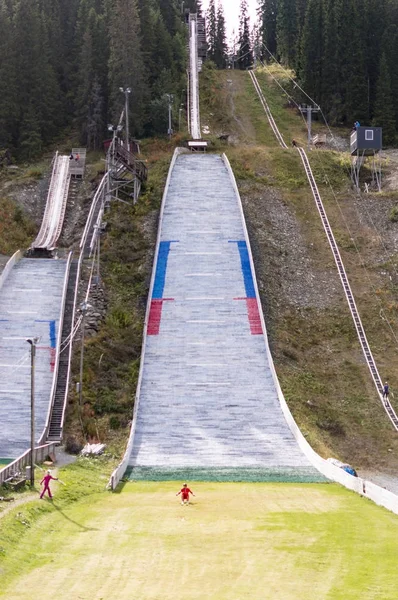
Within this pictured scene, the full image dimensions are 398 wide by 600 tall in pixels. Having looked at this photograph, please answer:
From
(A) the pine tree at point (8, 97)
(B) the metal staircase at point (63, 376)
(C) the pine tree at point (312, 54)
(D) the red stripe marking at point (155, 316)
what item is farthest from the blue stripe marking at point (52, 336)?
(C) the pine tree at point (312, 54)

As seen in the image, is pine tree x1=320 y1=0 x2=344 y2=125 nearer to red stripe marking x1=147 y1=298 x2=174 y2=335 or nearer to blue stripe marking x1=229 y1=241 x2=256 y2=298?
blue stripe marking x1=229 y1=241 x2=256 y2=298

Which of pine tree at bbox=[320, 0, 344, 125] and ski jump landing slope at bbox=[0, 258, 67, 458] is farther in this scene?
pine tree at bbox=[320, 0, 344, 125]

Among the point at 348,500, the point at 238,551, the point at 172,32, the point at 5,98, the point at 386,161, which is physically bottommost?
the point at 348,500

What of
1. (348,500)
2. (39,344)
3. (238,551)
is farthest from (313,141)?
(238,551)

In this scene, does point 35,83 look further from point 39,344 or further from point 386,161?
point 39,344

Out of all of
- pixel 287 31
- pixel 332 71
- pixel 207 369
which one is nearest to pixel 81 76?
pixel 332 71

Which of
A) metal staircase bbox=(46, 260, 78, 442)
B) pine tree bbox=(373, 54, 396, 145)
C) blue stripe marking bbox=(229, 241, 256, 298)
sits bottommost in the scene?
metal staircase bbox=(46, 260, 78, 442)

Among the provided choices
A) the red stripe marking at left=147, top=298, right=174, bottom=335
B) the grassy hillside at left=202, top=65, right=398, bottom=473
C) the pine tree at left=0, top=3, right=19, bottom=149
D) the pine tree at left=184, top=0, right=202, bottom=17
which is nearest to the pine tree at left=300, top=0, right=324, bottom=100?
the grassy hillside at left=202, top=65, right=398, bottom=473
